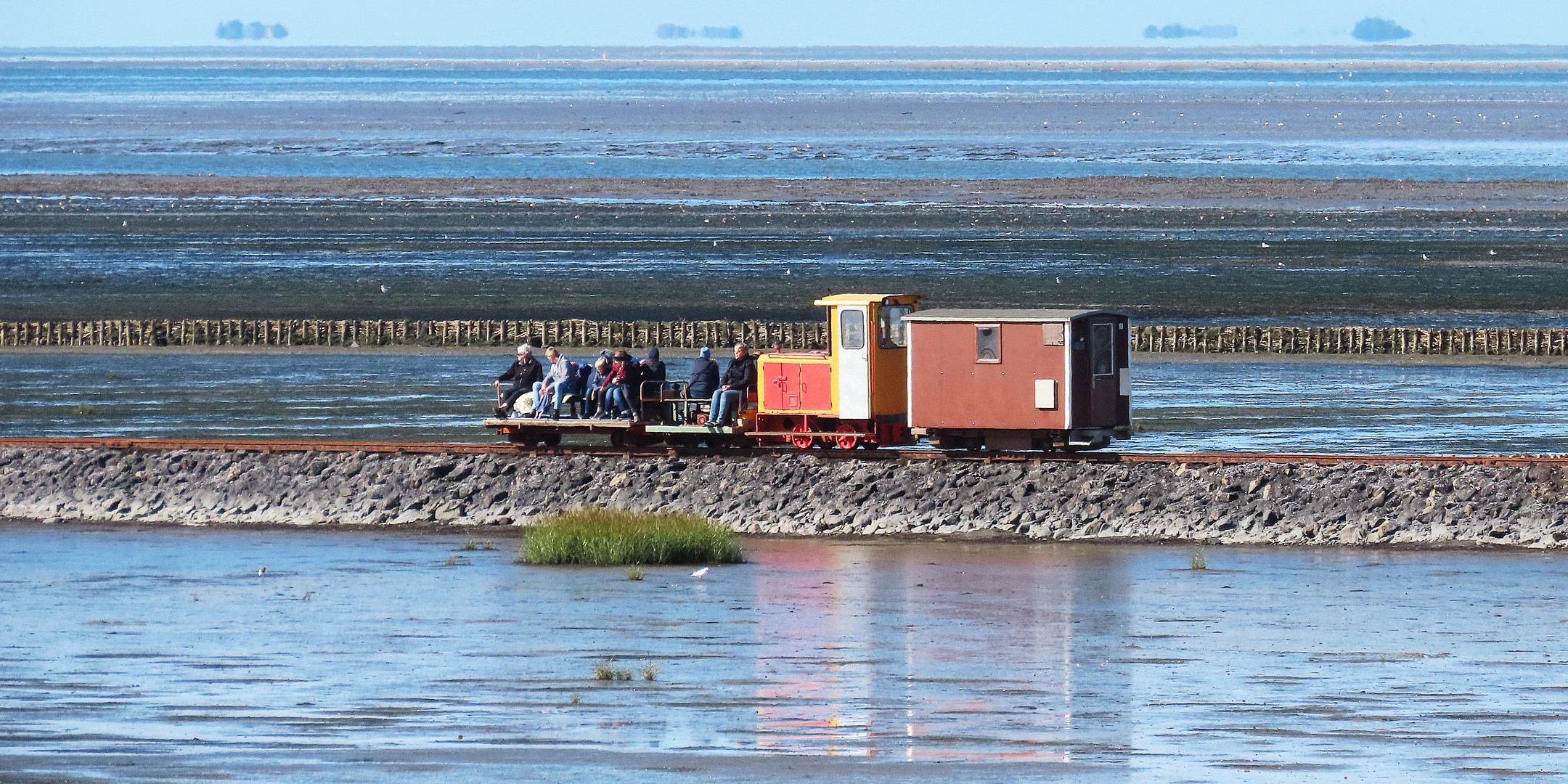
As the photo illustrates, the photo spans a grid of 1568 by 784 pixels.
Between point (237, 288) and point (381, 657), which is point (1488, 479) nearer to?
point (381, 657)

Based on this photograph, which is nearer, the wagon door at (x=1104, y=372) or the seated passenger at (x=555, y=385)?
the wagon door at (x=1104, y=372)

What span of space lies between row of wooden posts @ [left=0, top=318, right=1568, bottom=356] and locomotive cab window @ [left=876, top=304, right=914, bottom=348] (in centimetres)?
2076

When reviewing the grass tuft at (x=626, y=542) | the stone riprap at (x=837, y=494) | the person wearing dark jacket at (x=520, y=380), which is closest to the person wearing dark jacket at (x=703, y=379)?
the stone riprap at (x=837, y=494)

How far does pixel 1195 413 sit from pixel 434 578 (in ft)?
66.6

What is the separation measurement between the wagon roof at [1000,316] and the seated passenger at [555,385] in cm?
575

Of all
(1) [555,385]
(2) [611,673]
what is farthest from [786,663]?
(1) [555,385]

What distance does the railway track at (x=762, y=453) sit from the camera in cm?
3462

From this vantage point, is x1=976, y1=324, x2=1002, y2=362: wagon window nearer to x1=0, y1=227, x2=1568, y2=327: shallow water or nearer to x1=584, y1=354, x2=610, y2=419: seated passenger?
x1=584, y1=354, x2=610, y2=419: seated passenger

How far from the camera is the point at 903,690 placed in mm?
23312

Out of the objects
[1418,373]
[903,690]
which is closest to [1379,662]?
[903,690]

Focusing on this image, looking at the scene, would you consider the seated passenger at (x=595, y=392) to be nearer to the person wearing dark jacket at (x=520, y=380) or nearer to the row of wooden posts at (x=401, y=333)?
the person wearing dark jacket at (x=520, y=380)

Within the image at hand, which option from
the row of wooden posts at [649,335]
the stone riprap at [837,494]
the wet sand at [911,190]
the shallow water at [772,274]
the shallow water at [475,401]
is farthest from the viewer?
the wet sand at [911,190]

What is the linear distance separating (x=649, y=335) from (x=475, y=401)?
12005mm

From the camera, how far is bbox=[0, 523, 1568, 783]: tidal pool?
20.0 metres
